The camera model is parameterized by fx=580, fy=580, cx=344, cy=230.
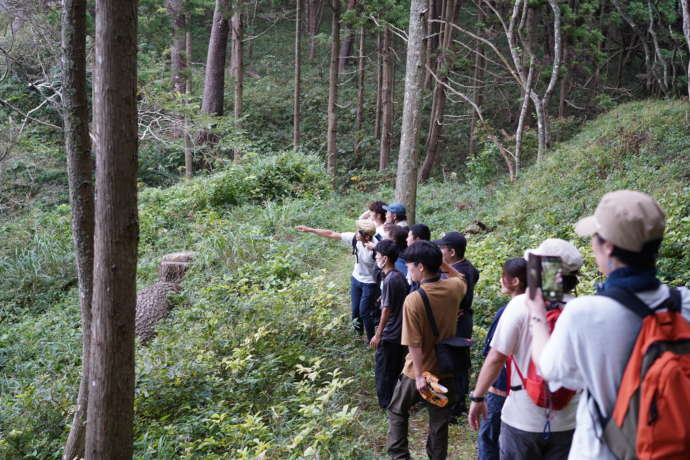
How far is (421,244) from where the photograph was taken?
170 inches

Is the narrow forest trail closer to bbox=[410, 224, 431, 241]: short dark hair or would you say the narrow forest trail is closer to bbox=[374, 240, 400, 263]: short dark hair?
bbox=[374, 240, 400, 263]: short dark hair

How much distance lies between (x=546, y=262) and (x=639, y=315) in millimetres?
601

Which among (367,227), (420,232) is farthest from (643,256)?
(367,227)

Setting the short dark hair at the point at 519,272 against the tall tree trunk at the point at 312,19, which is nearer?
the short dark hair at the point at 519,272

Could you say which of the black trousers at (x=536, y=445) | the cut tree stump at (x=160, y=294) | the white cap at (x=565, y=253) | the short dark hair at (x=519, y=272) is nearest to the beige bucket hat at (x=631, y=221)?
the white cap at (x=565, y=253)

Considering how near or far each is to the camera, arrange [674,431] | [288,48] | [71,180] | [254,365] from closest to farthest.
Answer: [674,431] < [71,180] < [254,365] < [288,48]

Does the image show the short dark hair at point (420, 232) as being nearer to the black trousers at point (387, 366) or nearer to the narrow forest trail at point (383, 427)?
the black trousers at point (387, 366)

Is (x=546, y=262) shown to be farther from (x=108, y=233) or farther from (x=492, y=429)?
(x=108, y=233)

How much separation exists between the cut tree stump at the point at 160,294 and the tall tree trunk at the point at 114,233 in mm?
5119

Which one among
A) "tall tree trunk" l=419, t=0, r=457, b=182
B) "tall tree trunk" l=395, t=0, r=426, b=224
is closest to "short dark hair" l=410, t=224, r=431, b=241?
"tall tree trunk" l=395, t=0, r=426, b=224

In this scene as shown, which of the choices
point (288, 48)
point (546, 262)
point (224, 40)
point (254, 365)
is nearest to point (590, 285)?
point (254, 365)

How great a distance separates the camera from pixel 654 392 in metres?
1.94

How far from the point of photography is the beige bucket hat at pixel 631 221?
82.9 inches

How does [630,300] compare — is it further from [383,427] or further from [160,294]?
[160,294]
